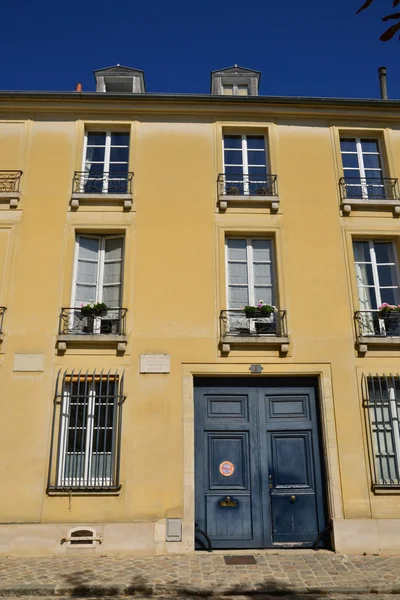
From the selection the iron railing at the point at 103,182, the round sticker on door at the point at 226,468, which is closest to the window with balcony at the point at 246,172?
the iron railing at the point at 103,182

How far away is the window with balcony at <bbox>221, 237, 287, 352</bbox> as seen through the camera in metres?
9.24

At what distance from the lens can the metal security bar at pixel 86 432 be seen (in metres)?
8.33

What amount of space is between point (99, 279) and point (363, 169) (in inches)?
240

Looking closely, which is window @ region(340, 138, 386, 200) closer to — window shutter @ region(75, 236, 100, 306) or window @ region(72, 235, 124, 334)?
window @ region(72, 235, 124, 334)

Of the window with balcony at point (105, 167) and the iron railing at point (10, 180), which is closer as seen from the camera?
the iron railing at point (10, 180)

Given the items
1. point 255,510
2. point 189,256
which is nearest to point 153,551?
point 255,510

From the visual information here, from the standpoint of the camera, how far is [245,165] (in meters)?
10.6

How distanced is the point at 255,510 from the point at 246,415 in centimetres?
160

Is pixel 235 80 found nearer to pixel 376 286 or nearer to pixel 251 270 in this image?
pixel 251 270

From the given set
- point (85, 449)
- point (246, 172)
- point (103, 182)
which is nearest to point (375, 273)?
point (246, 172)

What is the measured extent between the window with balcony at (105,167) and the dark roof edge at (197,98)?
748mm

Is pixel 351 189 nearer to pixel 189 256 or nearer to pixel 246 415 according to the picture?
pixel 189 256

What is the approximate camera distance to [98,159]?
1055 cm

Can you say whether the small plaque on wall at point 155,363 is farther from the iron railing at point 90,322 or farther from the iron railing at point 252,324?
the iron railing at point 252,324
